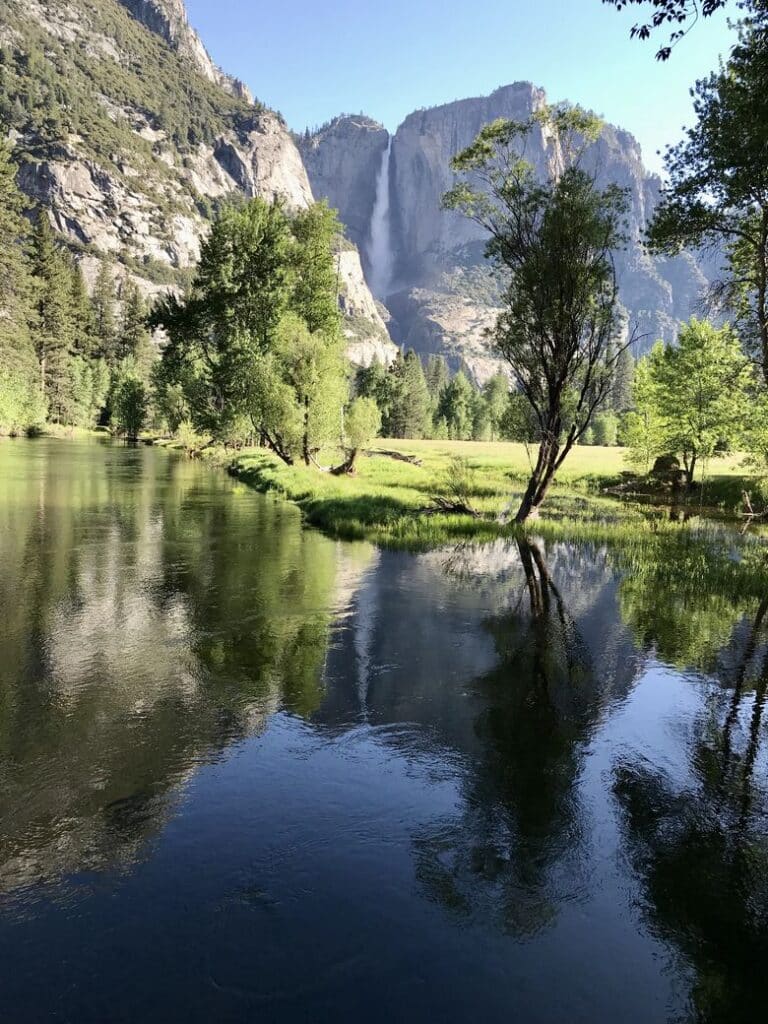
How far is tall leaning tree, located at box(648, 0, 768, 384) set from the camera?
20250 mm

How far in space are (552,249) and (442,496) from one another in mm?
13634

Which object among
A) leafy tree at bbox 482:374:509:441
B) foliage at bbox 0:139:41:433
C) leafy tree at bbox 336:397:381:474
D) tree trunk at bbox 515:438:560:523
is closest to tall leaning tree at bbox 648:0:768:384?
tree trunk at bbox 515:438:560:523

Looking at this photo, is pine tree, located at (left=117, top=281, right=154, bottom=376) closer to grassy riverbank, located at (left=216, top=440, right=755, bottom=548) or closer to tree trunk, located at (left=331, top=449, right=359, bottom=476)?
grassy riverbank, located at (left=216, top=440, right=755, bottom=548)

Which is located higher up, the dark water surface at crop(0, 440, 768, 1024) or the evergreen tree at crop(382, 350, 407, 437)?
the evergreen tree at crop(382, 350, 407, 437)

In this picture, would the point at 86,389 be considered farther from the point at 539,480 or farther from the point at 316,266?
the point at 539,480

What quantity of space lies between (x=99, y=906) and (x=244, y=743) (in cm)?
324

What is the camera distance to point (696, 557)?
22375mm

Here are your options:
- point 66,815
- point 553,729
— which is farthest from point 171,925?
point 553,729

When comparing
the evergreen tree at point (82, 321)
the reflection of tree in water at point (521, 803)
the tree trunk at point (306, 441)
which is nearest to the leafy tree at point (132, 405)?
the evergreen tree at point (82, 321)

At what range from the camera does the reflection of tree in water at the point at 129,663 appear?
7.10 metres

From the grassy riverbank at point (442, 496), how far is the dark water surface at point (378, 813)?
11.7 metres

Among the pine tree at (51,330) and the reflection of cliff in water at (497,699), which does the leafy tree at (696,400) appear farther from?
the pine tree at (51,330)

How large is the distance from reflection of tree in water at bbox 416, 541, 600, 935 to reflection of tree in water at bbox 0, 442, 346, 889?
10.0ft

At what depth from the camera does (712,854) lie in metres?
6.48
